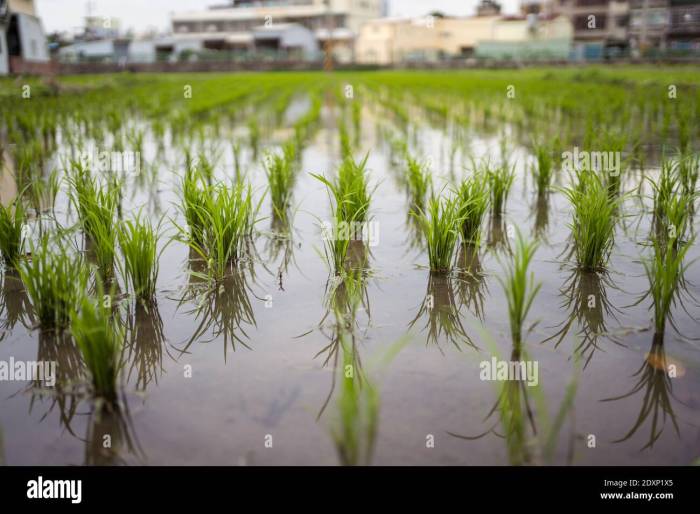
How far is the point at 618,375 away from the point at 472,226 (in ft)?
5.07

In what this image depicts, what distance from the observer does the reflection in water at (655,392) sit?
2119 mm

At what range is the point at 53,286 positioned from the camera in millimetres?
2541

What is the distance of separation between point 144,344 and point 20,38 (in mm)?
22745

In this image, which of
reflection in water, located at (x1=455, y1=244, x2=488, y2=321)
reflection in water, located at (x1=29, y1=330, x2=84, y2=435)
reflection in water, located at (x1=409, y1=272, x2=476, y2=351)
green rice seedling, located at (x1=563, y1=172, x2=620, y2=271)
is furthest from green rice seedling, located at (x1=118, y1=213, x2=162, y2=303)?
green rice seedling, located at (x1=563, y1=172, x2=620, y2=271)

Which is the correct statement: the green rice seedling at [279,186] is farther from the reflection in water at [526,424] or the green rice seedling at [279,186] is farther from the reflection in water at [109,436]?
the reflection in water at [526,424]

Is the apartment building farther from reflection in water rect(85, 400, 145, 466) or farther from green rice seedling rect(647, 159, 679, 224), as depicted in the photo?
reflection in water rect(85, 400, 145, 466)

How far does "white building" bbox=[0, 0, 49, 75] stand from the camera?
63.9 feet

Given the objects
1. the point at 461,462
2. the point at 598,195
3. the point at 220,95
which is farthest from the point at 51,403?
the point at 220,95

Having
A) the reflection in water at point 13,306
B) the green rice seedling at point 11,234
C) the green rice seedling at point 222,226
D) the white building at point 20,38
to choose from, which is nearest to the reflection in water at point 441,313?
the green rice seedling at point 222,226

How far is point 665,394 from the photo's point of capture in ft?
7.54

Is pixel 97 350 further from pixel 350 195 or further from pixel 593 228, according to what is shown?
pixel 593 228

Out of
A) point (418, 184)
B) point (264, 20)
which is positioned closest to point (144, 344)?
point (418, 184)

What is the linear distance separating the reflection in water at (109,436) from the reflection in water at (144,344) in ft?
0.59

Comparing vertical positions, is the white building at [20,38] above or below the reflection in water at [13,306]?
above
